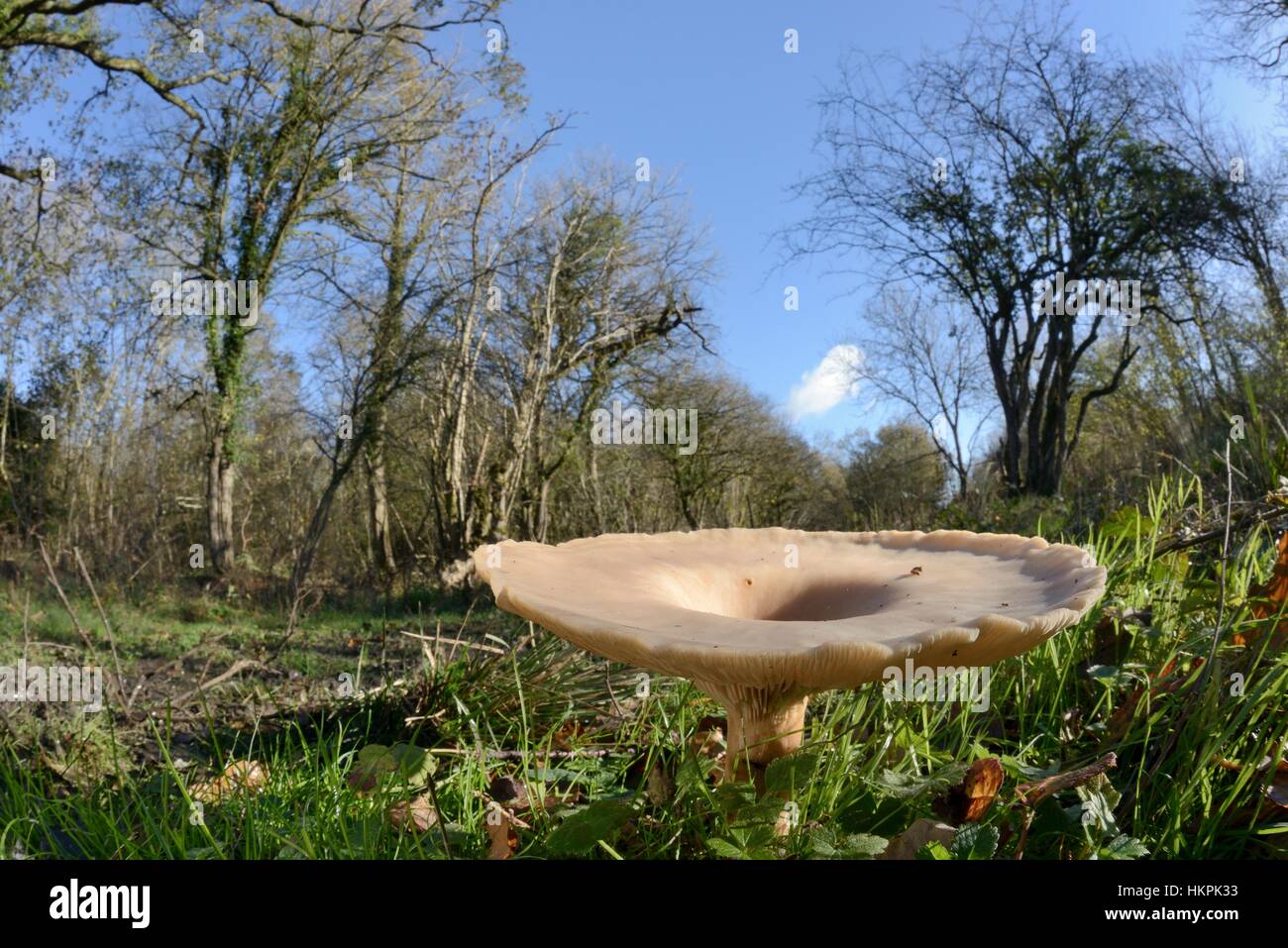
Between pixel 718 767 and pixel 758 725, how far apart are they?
0.39m

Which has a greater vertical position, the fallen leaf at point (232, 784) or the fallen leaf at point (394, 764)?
the fallen leaf at point (394, 764)

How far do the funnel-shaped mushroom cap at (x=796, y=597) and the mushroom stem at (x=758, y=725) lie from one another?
0.05 metres

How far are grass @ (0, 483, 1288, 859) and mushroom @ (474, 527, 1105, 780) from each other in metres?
0.20

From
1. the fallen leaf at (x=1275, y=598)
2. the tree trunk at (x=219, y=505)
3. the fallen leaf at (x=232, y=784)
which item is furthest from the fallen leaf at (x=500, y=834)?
the tree trunk at (x=219, y=505)

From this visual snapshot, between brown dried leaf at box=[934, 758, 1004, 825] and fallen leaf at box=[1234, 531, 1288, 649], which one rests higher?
fallen leaf at box=[1234, 531, 1288, 649]

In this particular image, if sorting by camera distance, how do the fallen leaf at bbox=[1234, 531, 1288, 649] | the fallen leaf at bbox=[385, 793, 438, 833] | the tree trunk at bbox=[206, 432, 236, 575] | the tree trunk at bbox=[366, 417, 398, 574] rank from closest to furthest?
the fallen leaf at bbox=[385, 793, 438, 833], the fallen leaf at bbox=[1234, 531, 1288, 649], the tree trunk at bbox=[366, 417, 398, 574], the tree trunk at bbox=[206, 432, 236, 575]

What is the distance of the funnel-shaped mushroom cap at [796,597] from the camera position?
1.03 meters

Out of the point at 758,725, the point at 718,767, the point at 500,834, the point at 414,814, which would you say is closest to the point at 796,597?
the point at 758,725

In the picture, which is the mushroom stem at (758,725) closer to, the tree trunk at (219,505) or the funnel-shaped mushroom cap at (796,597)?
the funnel-shaped mushroom cap at (796,597)

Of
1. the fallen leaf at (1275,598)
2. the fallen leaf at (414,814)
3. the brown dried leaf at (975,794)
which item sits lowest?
the fallen leaf at (414,814)

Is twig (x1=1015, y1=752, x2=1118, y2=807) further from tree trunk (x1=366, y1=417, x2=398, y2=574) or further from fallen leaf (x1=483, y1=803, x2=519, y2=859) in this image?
tree trunk (x1=366, y1=417, x2=398, y2=574)

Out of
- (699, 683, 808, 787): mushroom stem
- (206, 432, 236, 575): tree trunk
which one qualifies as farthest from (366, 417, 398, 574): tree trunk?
(699, 683, 808, 787): mushroom stem

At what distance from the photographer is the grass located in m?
1.37
